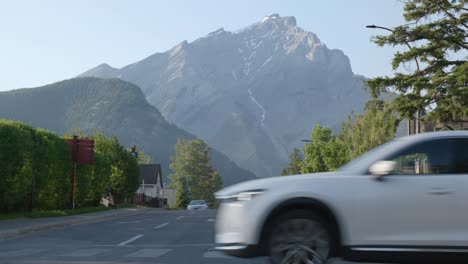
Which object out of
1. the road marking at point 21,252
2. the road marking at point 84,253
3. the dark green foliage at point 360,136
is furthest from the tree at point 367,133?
the road marking at point 21,252

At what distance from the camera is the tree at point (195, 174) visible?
130m

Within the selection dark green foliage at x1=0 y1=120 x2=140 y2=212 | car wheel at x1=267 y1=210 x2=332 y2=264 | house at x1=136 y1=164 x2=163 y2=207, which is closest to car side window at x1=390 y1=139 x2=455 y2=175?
car wheel at x1=267 y1=210 x2=332 y2=264

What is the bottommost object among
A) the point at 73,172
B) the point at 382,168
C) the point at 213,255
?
the point at 213,255

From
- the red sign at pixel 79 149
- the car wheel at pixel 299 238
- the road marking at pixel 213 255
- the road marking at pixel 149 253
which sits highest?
the red sign at pixel 79 149

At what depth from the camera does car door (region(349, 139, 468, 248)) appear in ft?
25.9

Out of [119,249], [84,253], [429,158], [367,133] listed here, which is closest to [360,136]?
[367,133]

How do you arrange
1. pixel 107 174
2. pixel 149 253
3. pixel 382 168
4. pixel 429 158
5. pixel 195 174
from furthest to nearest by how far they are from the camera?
pixel 195 174 < pixel 107 174 < pixel 149 253 < pixel 429 158 < pixel 382 168

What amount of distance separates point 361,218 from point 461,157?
142cm

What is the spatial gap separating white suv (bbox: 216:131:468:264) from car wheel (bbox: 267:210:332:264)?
0.01 m

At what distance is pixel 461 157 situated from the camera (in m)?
8.20

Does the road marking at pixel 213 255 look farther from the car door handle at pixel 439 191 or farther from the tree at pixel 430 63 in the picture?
the tree at pixel 430 63

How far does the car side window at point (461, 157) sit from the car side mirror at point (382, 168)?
0.76m

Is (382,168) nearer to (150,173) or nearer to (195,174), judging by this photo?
(150,173)

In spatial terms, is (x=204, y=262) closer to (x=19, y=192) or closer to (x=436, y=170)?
(x=436, y=170)
